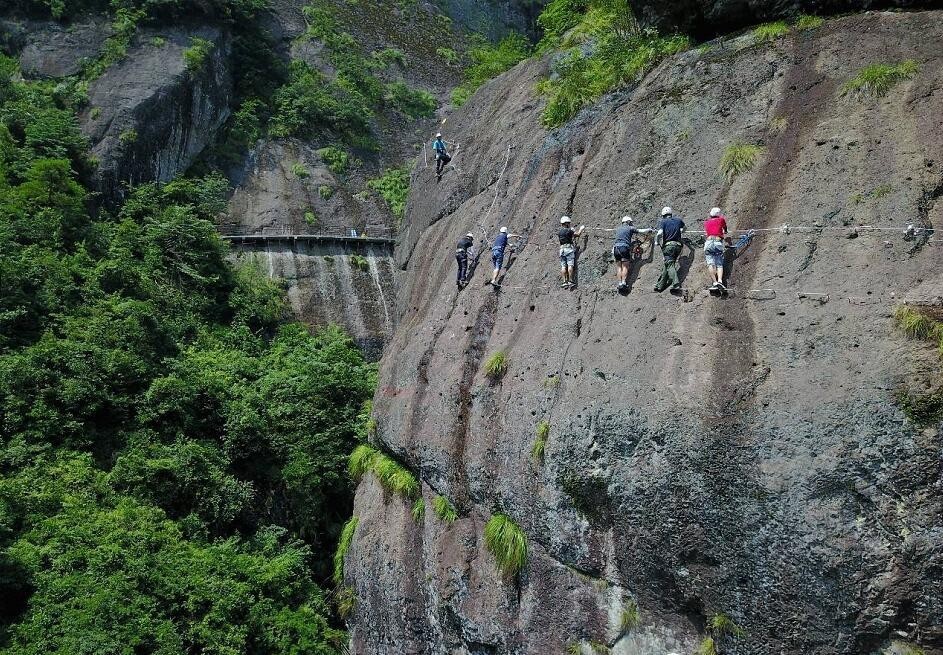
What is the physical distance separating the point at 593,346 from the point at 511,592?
3853 millimetres

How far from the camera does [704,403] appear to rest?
748 cm

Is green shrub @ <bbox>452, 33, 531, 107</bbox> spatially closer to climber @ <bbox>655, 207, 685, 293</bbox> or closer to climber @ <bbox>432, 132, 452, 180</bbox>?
climber @ <bbox>432, 132, 452, 180</bbox>

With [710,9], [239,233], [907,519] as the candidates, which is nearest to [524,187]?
[710,9]

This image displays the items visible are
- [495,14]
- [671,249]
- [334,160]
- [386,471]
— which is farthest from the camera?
[495,14]

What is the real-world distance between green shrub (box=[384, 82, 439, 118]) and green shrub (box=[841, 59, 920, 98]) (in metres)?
33.7

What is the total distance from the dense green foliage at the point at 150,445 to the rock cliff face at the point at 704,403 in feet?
9.79

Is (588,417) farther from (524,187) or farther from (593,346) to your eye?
(524,187)

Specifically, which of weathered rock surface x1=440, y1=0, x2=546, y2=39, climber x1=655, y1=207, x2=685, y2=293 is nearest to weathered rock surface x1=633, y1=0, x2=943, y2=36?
climber x1=655, y1=207, x2=685, y2=293

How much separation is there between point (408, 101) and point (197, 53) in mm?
13295

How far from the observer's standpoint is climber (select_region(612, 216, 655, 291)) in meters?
9.37

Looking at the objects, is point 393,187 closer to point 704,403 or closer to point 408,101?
point 408,101

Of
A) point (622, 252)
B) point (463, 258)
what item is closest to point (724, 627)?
point (622, 252)

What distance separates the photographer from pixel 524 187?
13352mm

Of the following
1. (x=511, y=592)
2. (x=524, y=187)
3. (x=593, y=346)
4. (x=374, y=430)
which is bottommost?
(x=511, y=592)
